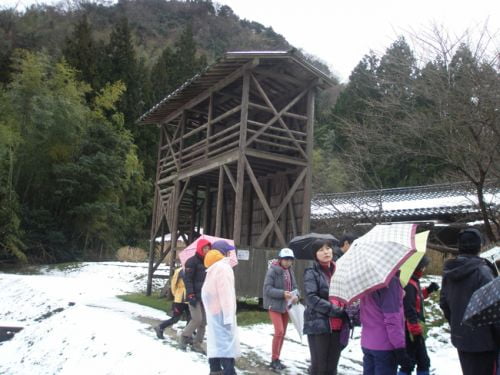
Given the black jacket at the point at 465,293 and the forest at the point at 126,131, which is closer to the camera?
the black jacket at the point at 465,293

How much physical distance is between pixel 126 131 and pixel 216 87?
49.9 feet

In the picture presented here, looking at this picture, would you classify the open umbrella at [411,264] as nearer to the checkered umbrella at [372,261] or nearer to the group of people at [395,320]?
the group of people at [395,320]

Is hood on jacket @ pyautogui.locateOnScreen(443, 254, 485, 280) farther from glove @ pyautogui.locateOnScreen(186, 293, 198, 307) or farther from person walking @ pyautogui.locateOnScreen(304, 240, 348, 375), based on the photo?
glove @ pyautogui.locateOnScreen(186, 293, 198, 307)

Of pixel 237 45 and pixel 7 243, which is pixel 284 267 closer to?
pixel 7 243

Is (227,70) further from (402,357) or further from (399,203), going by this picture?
(399,203)

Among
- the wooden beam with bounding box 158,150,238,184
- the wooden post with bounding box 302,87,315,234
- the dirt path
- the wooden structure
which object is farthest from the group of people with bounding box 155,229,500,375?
the wooden post with bounding box 302,87,315,234

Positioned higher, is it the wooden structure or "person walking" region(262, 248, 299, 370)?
the wooden structure

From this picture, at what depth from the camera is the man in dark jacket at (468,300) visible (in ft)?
11.4

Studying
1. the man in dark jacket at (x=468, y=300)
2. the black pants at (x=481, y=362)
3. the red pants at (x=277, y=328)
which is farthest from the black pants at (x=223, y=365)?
the black pants at (x=481, y=362)

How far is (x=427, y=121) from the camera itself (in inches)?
301

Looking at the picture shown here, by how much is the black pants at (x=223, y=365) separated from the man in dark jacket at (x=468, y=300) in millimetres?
2145

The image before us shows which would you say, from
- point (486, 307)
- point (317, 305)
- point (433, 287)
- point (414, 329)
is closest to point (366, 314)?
point (317, 305)

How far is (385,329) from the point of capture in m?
3.71

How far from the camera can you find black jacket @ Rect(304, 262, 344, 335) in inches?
164
